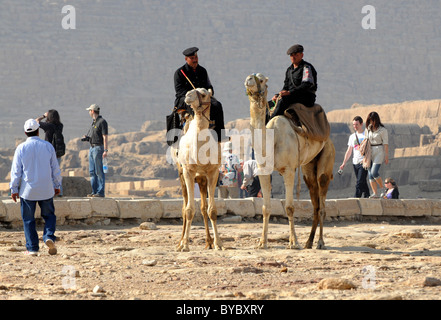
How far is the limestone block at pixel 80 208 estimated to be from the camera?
45.2 feet

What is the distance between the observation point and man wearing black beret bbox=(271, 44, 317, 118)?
35.3ft

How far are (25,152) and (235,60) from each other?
131 m

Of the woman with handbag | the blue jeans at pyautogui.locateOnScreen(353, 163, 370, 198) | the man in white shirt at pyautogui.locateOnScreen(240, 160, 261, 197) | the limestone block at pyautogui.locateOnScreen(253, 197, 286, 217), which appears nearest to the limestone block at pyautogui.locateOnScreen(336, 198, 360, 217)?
the blue jeans at pyautogui.locateOnScreen(353, 163, 370, 198)

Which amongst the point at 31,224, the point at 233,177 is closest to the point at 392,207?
the point at 233,177

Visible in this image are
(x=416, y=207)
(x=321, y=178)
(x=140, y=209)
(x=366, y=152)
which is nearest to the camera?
(x=321, y=178)

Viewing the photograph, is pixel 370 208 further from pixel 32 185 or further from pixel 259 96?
pixel 32 185

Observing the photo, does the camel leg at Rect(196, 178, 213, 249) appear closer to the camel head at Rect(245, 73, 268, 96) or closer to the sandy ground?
the sandy ground

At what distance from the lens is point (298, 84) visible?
36.0 feet

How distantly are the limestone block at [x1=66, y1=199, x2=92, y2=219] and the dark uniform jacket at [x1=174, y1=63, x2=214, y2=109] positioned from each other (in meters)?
3.67

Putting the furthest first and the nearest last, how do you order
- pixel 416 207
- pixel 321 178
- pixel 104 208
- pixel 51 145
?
1. pixel 416 207
2. pixel 104 208
3. pixel 321 178
4. pixel 51 145

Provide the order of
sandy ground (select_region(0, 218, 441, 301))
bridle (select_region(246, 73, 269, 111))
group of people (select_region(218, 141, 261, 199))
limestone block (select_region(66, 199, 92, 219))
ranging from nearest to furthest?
sandy ground (select_region(0, 218, 441, 301)) < bridle (select_region(246, 73, 269, 111)) < limestone block (select_region(66, 199, 92, 219)) < group of people (select_region(218, 141, 261, 199))

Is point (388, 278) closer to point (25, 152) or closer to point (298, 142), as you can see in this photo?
point (298, 142)

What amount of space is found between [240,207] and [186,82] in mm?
4486
